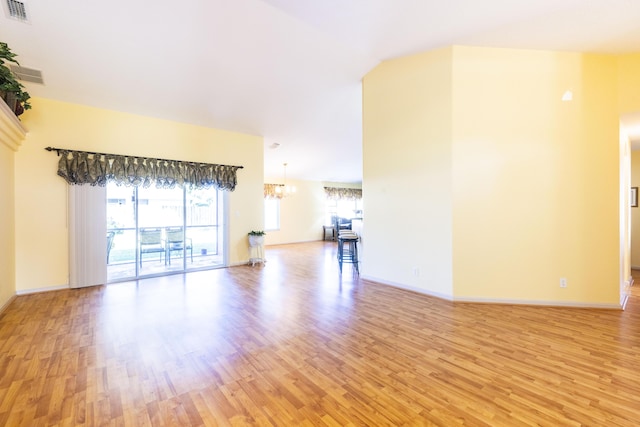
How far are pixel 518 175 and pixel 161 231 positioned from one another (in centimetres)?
621

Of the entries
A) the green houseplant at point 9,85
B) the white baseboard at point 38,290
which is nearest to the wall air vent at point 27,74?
the green houseplant at point 9,85

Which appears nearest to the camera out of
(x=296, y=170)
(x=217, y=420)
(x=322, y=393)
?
(x=217, y=420)

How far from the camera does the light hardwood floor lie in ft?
5.69

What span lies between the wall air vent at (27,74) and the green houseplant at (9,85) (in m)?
0.10

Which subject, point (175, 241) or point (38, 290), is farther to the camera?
point (175, 241)

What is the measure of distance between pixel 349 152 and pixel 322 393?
24.2ft

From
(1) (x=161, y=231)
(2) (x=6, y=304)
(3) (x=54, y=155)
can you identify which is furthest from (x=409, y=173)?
(2) (x=6, y=304)

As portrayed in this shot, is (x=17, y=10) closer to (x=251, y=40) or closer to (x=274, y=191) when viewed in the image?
(x=251, y=40)

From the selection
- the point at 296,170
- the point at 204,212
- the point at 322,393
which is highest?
the point at 296,170

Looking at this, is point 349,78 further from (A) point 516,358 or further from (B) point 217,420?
(B) point 217,420

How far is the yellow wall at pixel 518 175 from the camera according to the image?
352cm

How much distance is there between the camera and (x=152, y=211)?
5.43 m

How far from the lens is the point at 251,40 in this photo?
366cm

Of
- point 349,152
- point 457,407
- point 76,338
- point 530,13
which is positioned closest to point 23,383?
point 76,338
